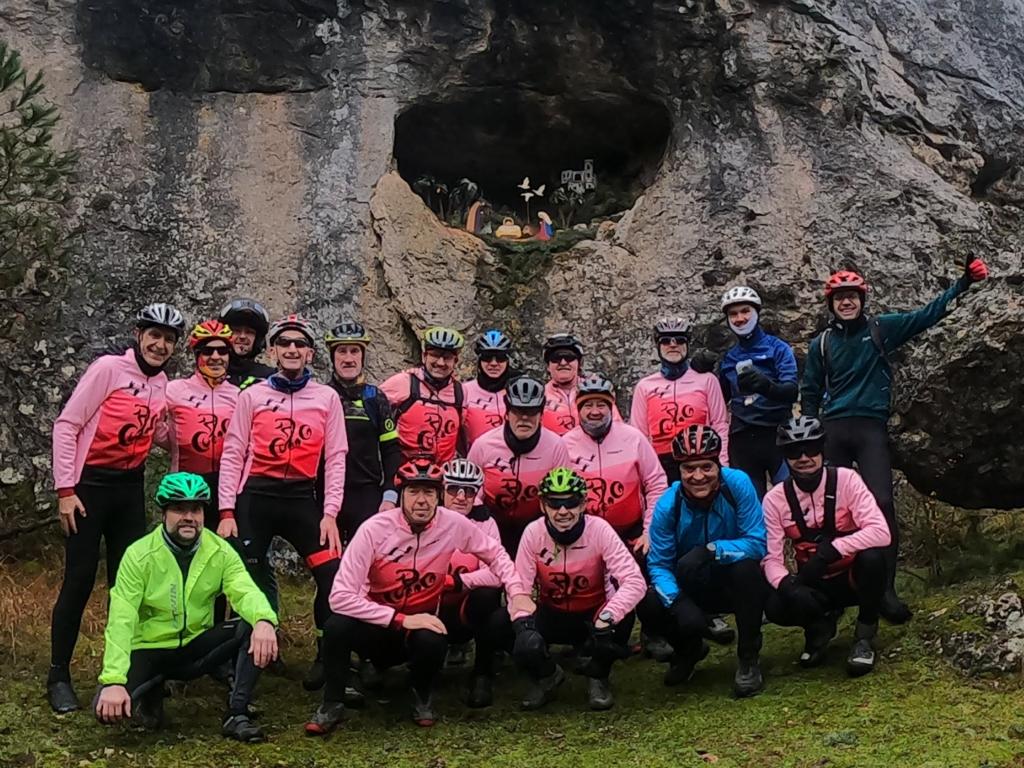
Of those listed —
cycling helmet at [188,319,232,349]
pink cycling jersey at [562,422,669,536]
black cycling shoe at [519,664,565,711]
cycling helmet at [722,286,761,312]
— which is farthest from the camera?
cycling helmet at [722,286,761,312]

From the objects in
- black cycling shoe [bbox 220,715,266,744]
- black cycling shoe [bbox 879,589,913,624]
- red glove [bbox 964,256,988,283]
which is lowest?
black cycling shoe [bbox 220,715,266,744]

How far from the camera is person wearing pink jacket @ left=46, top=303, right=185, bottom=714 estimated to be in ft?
19.4

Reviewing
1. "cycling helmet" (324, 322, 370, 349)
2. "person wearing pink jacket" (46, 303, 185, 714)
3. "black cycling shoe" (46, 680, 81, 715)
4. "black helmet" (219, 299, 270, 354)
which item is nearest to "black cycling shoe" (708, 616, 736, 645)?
"cycling helmet" (324, 322, 370, 349)

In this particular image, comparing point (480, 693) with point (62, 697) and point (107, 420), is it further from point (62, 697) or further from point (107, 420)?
point (107, 420)

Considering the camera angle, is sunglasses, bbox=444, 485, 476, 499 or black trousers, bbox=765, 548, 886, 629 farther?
sunglasses, bbox=444, 485, 476, 499

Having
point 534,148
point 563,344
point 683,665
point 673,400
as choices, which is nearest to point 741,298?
point 673,400

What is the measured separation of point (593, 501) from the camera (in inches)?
264

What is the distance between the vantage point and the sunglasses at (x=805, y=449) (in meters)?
6.02

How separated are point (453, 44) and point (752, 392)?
7.27 metres

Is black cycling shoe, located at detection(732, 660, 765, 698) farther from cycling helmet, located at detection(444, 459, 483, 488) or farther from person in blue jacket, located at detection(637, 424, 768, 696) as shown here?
cycling helmet, located at detection(444, 459, 483, 488)

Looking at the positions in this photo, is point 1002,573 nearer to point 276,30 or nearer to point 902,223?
point 902,223

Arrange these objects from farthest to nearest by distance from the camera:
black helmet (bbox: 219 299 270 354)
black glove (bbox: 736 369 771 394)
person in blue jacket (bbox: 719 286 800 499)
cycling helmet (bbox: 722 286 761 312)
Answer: cycling helmet (bbox: 722 286 761 312), person in blue jacket (bbox: 719 286 800 499), black helmet (bbox: 219 299 270 354), black glove (bbox: 736 369 771 394)

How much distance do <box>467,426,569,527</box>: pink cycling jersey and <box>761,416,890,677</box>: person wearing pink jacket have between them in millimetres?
1524

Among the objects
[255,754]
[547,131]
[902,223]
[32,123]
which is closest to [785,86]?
[902,223]
